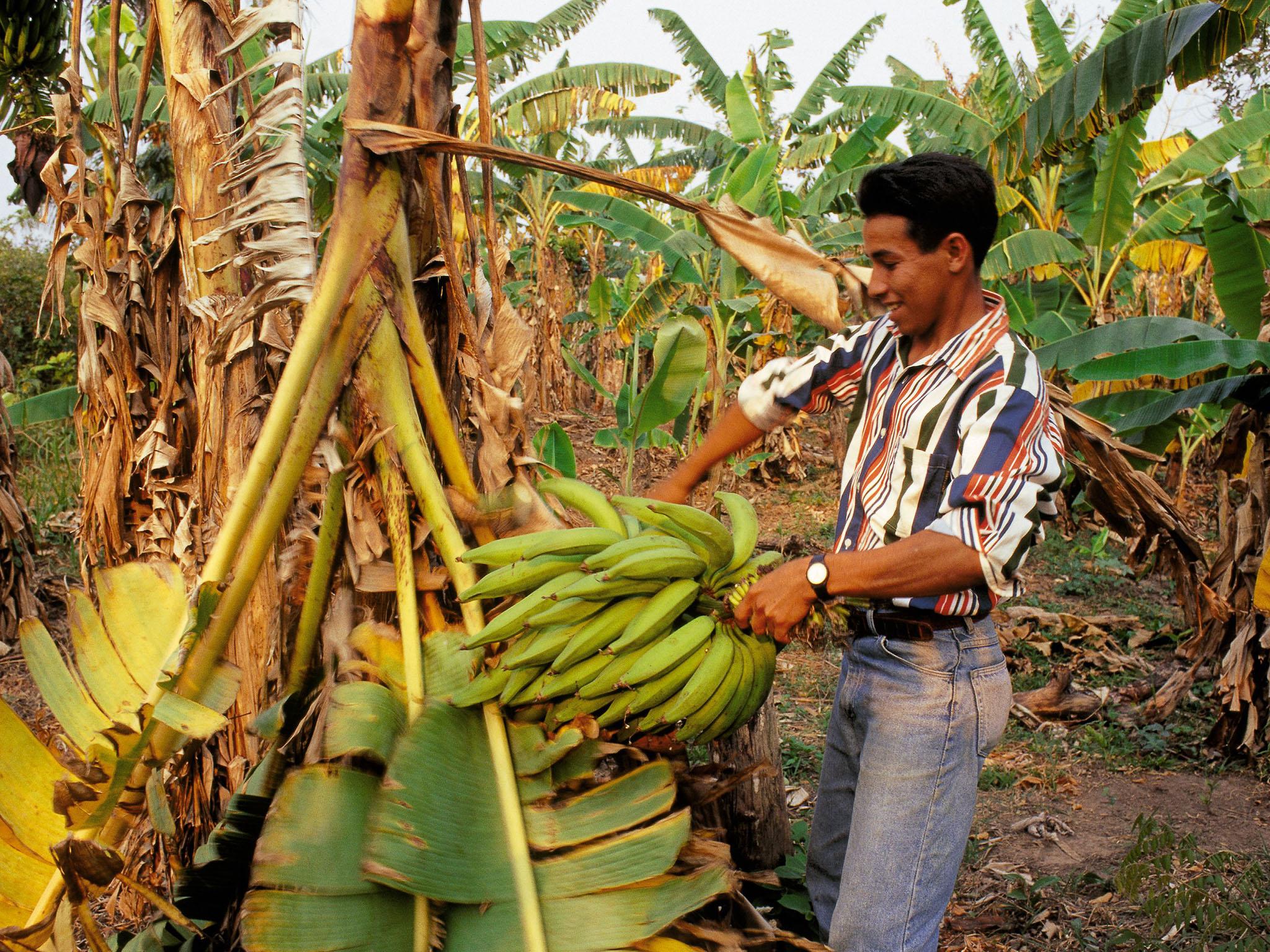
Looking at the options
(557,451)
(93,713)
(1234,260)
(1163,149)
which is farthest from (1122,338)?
(1163,149)

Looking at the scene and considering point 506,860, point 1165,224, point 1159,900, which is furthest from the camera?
point 1165,224

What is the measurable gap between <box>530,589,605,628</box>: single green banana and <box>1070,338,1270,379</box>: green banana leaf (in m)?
3.34

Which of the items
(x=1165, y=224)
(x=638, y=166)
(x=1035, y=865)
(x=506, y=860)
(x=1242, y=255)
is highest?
(x=638, y=166)

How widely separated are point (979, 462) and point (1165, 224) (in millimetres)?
7137

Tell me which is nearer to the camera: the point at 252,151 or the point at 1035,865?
the point at 252,151

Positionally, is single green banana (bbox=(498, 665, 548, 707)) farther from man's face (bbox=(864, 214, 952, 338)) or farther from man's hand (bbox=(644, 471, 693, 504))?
man's face (bbox=(864, 214, 952, 338))

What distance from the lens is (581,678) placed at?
1433 millimetres

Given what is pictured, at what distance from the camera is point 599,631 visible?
4.71 feet

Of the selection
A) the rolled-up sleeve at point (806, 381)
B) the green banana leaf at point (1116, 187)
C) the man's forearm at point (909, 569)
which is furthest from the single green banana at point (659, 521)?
the green banana leaf at point (1116, 187)

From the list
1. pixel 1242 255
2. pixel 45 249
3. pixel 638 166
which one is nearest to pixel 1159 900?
pixel 1242 255

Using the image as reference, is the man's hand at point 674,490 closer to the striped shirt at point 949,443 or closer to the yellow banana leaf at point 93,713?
the striped shirt at point 949,443

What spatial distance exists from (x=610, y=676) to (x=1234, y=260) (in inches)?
169

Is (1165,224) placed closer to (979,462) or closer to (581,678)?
(979,462)

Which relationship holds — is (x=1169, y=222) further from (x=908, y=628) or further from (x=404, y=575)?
(x=404, y=575)
